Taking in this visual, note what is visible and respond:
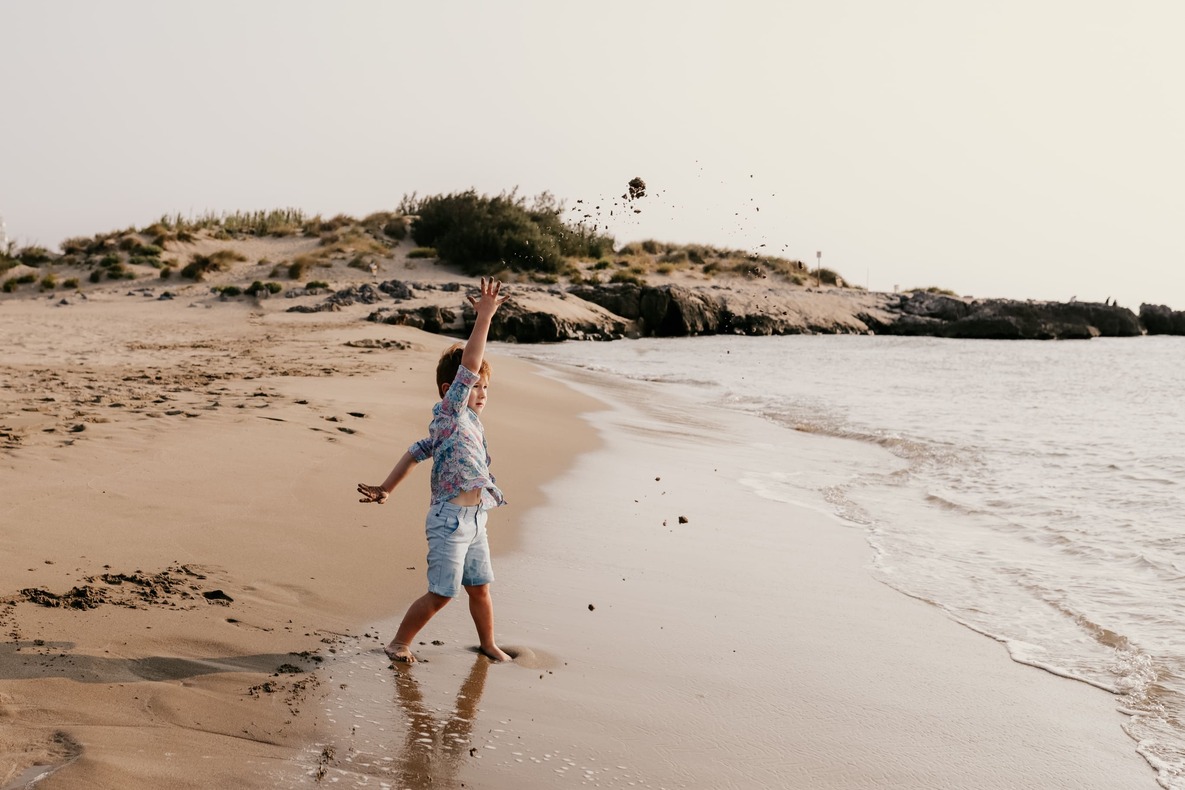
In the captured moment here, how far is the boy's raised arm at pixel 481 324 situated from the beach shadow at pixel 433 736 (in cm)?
120

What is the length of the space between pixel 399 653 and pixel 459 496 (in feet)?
2.17

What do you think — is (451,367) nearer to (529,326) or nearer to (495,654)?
(495,654)

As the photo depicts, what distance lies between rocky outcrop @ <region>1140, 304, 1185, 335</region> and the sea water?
28.3 m

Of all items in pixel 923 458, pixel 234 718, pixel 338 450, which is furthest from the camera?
pixel 923 458

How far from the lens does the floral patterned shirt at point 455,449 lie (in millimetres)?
4113

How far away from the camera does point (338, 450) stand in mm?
7320

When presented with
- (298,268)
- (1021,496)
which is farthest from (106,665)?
(298,268)

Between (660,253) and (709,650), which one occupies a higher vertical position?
(660,253)

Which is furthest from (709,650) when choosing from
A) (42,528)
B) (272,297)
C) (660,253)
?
(660,253)

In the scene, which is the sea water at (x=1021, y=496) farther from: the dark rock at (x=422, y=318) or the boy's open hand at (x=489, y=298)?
the dark rock at (x=422, y=318)

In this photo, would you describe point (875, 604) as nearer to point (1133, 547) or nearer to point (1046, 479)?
point (1133, 547)

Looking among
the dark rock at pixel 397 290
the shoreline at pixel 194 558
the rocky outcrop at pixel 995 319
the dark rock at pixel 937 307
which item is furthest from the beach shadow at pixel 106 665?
the dark rock at pixel 937 307

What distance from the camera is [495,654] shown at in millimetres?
3959

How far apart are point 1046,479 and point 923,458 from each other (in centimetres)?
137
